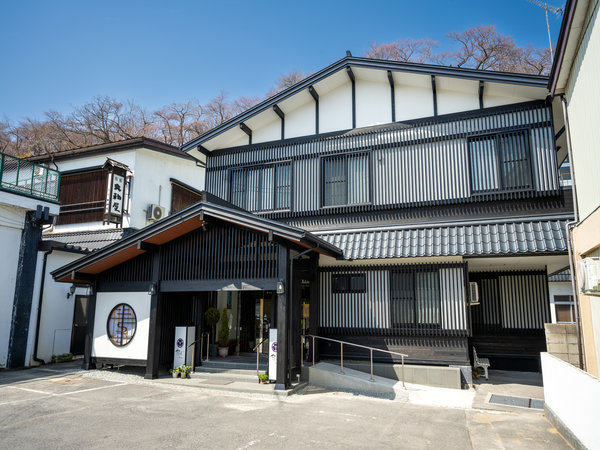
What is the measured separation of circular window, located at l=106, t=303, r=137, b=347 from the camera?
40.3ft

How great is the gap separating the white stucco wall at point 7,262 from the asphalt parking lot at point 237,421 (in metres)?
3.33

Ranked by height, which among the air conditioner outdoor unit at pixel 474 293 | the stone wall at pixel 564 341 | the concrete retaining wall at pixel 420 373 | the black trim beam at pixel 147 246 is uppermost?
the black trim beam at pixel 147 246

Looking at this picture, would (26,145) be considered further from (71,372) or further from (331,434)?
(331,434)

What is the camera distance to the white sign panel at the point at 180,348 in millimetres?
12078

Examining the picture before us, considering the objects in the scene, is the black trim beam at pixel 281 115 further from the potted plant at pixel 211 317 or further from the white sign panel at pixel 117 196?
the white sign panel at pixel 117 196

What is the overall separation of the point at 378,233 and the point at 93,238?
12.0m

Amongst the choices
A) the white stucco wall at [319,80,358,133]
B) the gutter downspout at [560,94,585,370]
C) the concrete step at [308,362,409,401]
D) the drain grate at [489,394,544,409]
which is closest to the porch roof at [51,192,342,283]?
the concrete step at [308,362,409,401]

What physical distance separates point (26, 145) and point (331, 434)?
108 feet

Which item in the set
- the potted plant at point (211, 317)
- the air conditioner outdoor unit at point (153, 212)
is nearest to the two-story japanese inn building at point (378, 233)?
the potted plant at point (211, 317)

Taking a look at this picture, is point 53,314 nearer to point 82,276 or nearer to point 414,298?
point 82,276

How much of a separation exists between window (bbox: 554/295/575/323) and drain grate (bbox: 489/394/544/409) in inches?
180

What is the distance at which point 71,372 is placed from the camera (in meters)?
12.6

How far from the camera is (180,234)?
39.3 feet

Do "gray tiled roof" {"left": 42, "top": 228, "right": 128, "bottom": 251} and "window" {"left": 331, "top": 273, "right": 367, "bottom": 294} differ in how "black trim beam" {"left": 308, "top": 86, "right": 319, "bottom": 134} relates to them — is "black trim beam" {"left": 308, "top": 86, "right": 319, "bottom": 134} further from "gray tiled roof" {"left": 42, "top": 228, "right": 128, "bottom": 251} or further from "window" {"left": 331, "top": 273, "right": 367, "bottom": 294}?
"gray tiled roof" {"left": 42, "top": 228, "right": 128, "bottom": 251}
